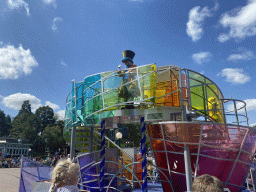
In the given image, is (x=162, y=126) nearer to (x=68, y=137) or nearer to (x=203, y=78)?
(x=203, y=78)

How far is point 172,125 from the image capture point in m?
6.96

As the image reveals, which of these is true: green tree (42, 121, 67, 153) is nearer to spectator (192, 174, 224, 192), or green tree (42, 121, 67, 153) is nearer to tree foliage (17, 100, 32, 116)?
tree foliage (17, 100, 32, 116)

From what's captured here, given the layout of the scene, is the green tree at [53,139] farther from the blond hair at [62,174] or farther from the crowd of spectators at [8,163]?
the blond hair at [62,174]

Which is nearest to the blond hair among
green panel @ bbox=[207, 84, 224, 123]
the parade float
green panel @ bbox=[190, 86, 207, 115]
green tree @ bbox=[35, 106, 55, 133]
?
the parade float

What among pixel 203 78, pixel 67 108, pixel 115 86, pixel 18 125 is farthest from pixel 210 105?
pixel 18 125

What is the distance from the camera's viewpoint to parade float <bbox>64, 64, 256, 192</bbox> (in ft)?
22.5

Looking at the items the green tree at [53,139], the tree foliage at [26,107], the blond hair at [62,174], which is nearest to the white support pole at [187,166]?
the blond hair at [62,174]

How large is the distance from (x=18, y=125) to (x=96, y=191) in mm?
62508

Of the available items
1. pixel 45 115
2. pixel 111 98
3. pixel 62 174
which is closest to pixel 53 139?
pixel 45 115

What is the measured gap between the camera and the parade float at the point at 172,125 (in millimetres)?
6855

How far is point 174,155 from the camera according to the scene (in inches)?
292

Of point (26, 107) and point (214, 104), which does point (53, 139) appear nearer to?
point (26, 107)

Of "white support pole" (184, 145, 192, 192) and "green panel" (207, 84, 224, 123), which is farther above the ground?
"green panel" (207, 84, 224, 123)

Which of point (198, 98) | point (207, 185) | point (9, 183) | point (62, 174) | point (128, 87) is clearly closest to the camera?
point (207, 185)
